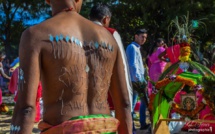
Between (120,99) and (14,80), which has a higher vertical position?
(14,80)

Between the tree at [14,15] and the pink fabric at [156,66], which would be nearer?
the pink fabric at [156,66]

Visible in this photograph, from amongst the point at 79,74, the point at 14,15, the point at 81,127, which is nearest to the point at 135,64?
the point at 79,74

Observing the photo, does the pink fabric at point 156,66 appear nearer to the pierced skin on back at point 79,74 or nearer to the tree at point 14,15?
the pierced skin on back at point 79,74

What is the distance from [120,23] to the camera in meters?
20.1

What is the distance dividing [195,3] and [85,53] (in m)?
15.2

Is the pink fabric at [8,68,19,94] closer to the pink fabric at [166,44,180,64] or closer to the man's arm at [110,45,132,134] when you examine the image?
the pink fabric at [166,44,180,64]

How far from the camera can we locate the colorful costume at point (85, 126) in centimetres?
199

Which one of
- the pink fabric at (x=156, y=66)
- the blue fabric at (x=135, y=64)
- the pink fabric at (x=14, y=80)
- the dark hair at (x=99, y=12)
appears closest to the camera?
the dark hair at (x=99, y=12)

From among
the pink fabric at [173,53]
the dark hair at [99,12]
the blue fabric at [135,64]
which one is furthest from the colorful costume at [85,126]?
the pink fabric at [173,53]

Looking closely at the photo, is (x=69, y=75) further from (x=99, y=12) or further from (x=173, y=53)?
(x=173, y=53)

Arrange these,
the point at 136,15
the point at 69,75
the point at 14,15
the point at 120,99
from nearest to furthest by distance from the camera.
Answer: the point at 69,75 → the point at 120,99 → the point at 136,15 → the point at 14,15

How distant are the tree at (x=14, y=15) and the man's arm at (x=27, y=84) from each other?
21009mm

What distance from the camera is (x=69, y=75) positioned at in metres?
2.06

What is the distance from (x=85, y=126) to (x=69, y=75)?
0.26 m
